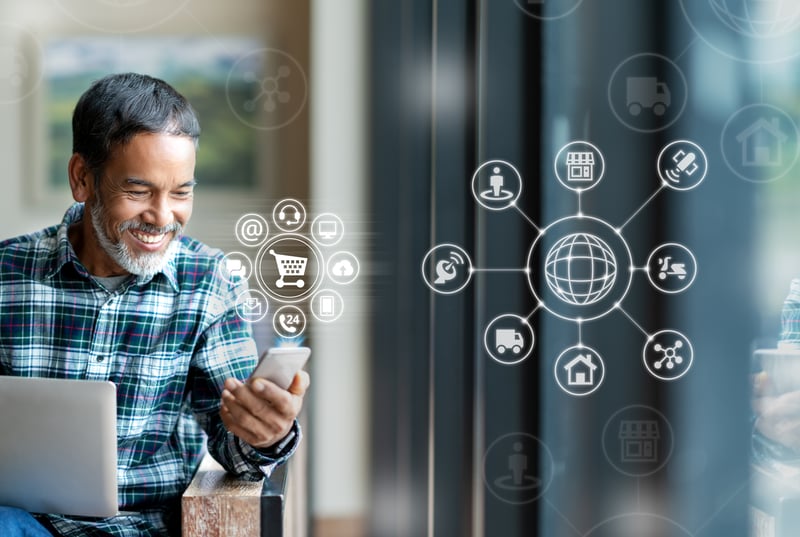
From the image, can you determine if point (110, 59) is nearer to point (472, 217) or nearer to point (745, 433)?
point (472, 217)

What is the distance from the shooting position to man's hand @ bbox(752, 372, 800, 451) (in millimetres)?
1264

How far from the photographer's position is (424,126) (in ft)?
4.19

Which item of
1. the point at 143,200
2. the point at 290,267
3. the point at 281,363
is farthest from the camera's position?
the point at 290,267

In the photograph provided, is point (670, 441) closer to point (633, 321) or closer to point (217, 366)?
point (633, 321)

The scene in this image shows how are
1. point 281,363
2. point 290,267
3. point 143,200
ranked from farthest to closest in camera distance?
point 290,267 < point 143,200 < point 281,363

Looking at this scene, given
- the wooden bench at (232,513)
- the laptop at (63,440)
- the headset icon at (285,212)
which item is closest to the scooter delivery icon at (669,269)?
the headset icon at (285,212)

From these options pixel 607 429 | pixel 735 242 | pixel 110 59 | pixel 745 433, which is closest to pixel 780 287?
pixel 735 242

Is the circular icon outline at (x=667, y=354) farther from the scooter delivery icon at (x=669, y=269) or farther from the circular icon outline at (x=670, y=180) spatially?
the circular icon outline at (x=670, y=180)

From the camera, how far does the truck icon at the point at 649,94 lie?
1.28 metres

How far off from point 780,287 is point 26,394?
1145 millimetres

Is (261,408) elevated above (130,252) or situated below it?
below

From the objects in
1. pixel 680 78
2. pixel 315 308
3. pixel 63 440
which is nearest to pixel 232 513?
pixel 63 440

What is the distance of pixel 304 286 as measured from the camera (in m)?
1.30

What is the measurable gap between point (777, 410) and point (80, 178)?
1.17 metres
